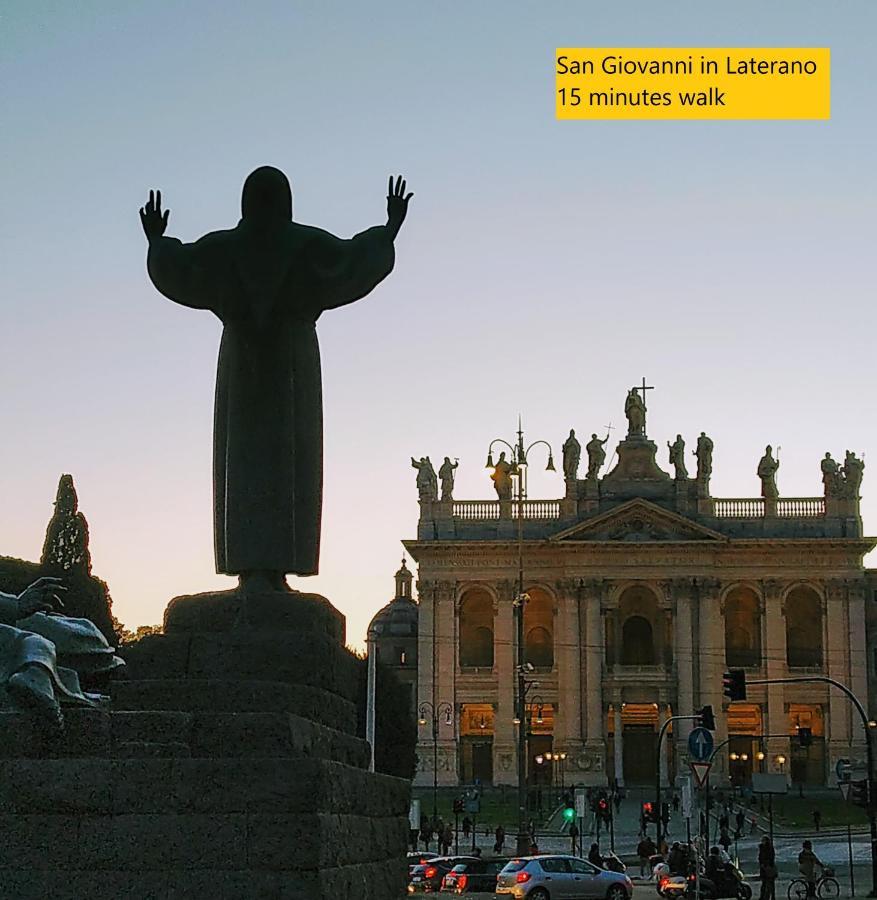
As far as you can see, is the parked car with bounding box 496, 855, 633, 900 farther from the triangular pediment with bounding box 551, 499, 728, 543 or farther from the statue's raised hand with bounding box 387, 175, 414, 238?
the triangular pediment with bounding box 551, 499, 728, 543

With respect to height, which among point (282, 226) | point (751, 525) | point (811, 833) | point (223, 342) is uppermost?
point (751, 525)

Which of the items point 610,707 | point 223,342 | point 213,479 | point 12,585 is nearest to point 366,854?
point 213,479

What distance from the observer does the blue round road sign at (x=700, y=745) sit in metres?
21.4

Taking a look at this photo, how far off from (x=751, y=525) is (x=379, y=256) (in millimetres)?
80506

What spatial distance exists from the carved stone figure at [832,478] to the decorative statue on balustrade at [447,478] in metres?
19.9

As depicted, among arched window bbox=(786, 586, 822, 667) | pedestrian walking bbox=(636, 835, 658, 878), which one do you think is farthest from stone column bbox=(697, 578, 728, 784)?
pedestrian walking bbox=(636, 835, 658, 878)

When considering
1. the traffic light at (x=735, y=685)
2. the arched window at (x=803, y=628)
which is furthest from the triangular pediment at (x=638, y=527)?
the traffic light at (x=735, y=685)

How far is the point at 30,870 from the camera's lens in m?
7.96

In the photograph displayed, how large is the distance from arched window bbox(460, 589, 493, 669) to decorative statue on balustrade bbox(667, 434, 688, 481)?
1243 cm

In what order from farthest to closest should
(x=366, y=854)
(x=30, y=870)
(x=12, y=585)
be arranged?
(x=12, y=585) → (x=366, y=854) → (x=30, y=870)

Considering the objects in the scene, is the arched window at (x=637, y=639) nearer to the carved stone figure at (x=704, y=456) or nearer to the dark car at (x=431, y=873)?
the carved stone figure at (x=704, y=456)

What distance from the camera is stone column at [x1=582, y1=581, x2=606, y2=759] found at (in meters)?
87.2

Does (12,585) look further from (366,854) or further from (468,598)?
(468,598)

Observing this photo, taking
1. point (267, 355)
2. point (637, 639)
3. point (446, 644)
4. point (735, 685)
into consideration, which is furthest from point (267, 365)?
point (637, 639)
